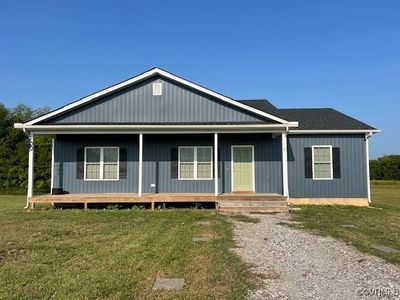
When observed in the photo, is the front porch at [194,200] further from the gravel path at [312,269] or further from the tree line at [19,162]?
the tree line at [19,162]

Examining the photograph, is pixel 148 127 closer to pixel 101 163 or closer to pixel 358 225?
pixel 101 163

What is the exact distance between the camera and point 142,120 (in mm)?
14906

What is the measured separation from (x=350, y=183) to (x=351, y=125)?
2.37 meters

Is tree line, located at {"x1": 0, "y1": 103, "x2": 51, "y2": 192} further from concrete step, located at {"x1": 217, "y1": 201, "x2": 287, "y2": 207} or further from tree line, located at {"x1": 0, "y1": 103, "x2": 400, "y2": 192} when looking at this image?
concrete step, located at {"x1": 217, "y1": 201, "x2": 287, "y2": 207}

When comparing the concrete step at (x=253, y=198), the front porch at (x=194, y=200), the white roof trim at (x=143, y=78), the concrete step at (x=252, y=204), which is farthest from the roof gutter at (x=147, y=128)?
the concrete step at (x=252, y=204)

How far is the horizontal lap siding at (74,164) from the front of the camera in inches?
601

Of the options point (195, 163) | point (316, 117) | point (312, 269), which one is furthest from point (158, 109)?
point (312, 269)

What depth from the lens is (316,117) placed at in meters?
16.7

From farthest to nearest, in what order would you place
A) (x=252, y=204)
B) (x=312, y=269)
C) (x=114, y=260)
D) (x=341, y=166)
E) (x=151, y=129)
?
(x=341, y=166) → (x=151, y=129) → (x=252, y=204) → (x=114, y=260) → (x=312, y=269)

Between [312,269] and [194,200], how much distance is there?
822cm

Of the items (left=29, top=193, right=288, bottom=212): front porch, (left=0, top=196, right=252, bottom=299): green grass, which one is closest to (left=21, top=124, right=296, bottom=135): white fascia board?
(left=29, top=193, right=288, bottom=212): front porch

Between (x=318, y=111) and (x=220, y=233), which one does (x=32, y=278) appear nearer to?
(x=220, y=233)

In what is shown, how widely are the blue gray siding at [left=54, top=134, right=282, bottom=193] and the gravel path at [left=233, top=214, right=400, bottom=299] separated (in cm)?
681

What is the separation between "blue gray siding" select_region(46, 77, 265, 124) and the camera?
14836 mm
